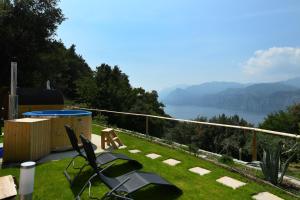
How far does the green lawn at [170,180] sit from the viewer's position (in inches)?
199

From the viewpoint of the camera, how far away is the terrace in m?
5.07

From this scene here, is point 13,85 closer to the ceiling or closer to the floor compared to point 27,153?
closer to the ceiling

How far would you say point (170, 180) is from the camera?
19.1 ft

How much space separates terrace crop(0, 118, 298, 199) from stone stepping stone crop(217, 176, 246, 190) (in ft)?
0.18

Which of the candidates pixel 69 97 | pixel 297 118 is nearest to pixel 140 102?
pixel 297 118

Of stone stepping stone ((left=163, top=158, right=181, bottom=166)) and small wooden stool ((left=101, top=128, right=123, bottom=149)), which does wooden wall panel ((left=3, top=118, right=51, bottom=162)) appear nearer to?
small wooden stool ((left=101, top=128, right=123, bottom=149))

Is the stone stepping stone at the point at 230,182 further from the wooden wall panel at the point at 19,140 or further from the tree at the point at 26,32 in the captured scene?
the tree at the point at 26,32

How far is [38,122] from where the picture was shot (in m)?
7.64

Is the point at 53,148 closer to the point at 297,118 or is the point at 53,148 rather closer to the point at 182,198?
the point at 182,198

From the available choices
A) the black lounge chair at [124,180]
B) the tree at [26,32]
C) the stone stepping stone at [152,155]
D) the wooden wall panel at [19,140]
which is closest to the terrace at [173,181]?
the stone stepping stone at [152,155]

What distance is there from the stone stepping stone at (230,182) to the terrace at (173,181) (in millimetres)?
56

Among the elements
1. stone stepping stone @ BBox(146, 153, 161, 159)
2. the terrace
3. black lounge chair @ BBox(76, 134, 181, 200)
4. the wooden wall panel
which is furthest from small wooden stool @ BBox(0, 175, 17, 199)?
stone stepping stone @ BBox(146, 153, 161, 159)

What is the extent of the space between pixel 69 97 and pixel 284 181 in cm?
4582

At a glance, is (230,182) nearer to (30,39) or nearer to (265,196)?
(265,196)
